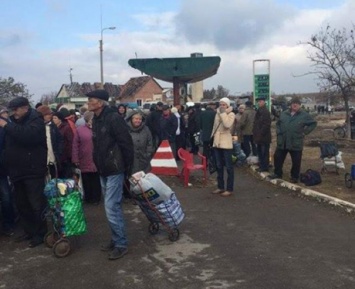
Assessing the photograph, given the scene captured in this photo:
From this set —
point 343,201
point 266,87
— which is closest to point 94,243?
point 343,201

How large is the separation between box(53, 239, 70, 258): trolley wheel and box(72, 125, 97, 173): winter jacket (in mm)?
2566

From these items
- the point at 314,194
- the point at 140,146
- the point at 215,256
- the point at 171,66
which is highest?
the point at 171,66

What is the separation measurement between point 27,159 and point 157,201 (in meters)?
1.68

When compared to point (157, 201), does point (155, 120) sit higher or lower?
higher

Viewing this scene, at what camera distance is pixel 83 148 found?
7.93 m

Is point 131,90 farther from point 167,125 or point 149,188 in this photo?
point 149,188

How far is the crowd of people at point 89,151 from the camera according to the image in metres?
5.27

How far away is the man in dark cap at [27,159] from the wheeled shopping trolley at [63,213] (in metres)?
0.20

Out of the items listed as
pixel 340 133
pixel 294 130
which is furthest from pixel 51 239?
pixel 340 133

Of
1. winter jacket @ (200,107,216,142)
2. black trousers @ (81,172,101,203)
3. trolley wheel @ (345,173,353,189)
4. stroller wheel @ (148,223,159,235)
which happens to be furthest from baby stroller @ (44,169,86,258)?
winter jacket @ (200,107,216,142)

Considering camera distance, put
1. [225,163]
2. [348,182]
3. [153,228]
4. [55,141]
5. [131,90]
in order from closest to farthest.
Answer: [153,228] → [55,141] → [225,163] → [348,182] → [131,90]

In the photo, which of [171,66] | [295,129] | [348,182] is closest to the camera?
[348,182]

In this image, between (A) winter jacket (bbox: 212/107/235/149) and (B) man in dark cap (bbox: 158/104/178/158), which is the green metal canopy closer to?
(B) man in dark cap (bbox: 158/104/178/158)

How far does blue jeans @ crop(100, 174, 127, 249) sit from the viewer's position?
5266 millimetres
